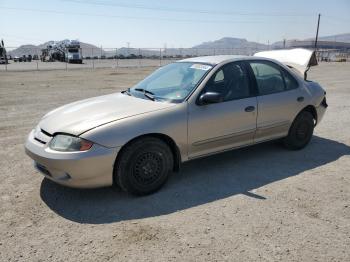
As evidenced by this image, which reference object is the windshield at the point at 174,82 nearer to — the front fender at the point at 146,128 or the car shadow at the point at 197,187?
the front fender at the point at 146,128

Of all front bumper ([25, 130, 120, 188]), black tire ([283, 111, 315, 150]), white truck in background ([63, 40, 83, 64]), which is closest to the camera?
front bumper ([25, 130, 120, 188])

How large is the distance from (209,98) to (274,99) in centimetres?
137

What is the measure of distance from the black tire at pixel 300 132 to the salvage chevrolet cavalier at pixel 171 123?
0.02m

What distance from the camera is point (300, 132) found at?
5656mm

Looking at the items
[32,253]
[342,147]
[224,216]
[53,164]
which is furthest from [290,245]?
[342,147]

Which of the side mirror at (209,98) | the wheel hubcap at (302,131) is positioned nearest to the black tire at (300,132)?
→ the wheel hubcap at (302,131)

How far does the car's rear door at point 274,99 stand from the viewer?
16.5ft

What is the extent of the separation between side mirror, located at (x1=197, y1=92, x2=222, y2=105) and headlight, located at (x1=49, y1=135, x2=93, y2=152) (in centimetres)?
147

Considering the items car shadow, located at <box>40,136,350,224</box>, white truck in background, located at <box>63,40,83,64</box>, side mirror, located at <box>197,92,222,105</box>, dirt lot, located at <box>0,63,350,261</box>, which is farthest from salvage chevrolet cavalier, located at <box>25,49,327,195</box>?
white truck in background, located at <box>63,40,83,64</box>

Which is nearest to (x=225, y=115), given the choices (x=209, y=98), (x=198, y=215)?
(x=209, y=98)

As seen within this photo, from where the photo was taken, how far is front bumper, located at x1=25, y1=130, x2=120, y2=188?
141 inches

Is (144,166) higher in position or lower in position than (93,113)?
lower

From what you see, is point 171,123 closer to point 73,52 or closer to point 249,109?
point 249,109

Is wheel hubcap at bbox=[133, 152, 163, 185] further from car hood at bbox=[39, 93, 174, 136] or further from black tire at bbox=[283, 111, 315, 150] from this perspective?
black tire at bbox=[283, 111, 315, 150]
